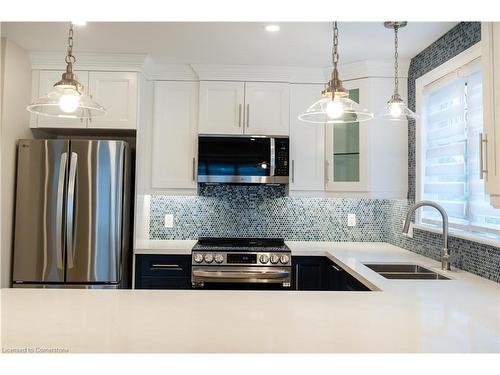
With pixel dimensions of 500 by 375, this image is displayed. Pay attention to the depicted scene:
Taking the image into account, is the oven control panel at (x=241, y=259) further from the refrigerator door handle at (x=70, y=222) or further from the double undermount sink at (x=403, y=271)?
the refrigerator door handle at (x=70, y=222)

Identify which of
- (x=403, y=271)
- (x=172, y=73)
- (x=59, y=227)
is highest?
(x=172, y=73)

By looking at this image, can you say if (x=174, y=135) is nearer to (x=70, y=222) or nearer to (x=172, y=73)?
(x=172, y=73)

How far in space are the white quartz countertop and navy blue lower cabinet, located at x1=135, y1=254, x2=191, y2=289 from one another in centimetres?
133

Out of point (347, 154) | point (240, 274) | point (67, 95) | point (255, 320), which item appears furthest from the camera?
point (347, 154)

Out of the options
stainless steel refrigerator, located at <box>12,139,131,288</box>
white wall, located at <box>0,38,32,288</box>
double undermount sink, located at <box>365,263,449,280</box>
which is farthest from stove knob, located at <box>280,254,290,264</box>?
white wall, located at <box>0,38,32,288</box>

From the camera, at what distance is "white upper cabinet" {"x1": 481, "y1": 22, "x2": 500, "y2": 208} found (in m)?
1.32

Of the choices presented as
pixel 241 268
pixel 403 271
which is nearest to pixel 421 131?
pixel 403 271

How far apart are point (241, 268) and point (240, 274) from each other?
5 centimetres

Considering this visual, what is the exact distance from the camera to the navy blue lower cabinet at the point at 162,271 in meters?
2.95

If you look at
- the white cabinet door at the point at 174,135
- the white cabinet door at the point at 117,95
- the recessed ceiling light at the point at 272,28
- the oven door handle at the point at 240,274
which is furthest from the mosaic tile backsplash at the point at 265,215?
the recessed ceiling light at the point at 272,28

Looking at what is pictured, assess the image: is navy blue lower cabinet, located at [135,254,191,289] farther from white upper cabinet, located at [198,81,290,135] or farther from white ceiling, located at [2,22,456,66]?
white ceiling, located at [2,22,456,66]

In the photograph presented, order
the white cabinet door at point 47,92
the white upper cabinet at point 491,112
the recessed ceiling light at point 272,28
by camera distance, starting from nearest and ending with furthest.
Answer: the white upper cabinet at point 491,112, the recessed ceiling light at point 272,28, the white cabinet door at point 47,92

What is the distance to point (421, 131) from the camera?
292cm

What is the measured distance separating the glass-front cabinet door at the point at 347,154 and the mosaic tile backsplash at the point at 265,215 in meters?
0.43
